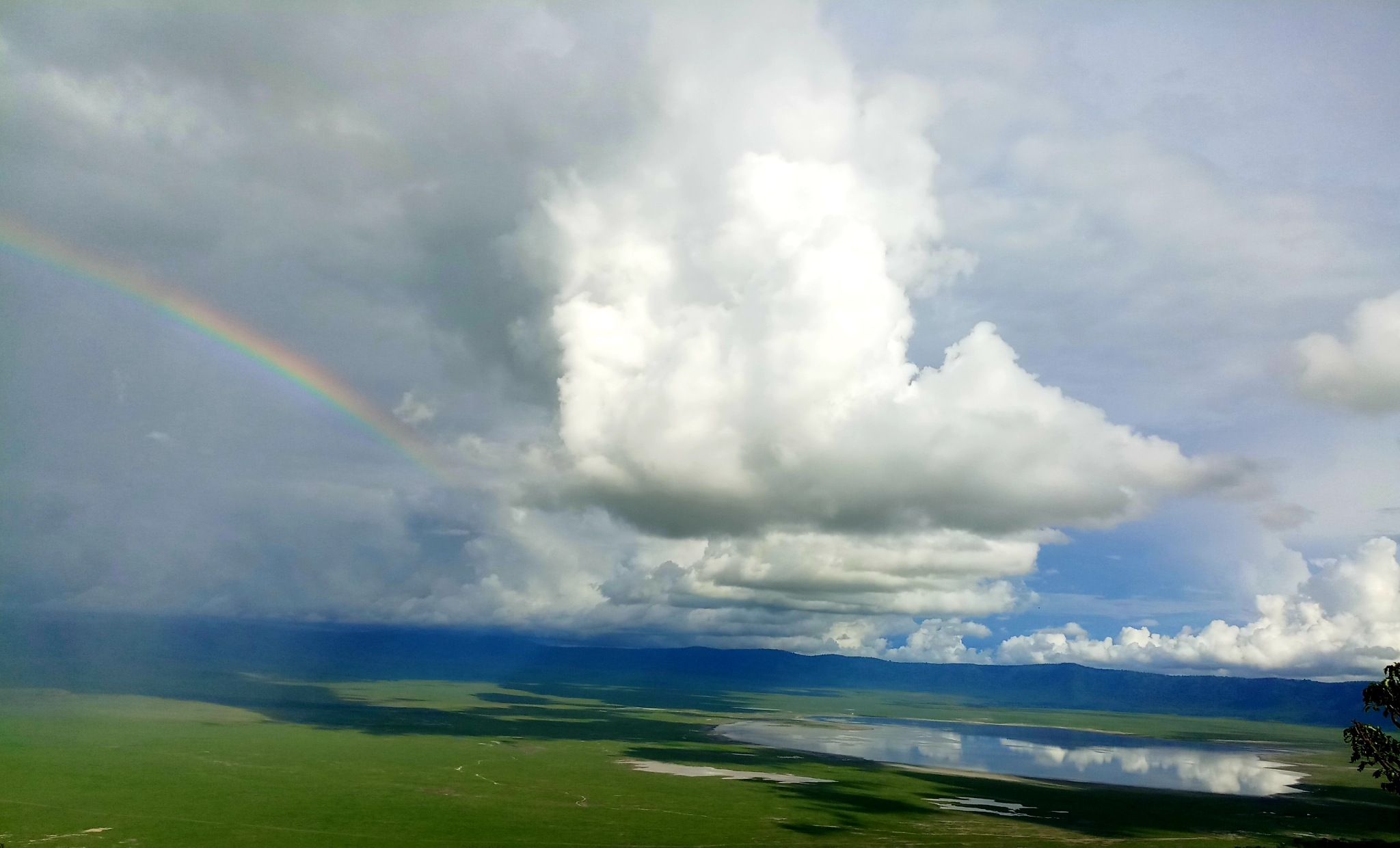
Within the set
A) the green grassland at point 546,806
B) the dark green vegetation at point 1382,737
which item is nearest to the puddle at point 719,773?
the green grassland at point 546,806

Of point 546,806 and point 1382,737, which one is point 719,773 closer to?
point 546,806

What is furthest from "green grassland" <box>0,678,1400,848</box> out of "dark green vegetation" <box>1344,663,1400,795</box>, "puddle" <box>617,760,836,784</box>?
"dark green vegetation" <box>1344,663,1400,795</box>

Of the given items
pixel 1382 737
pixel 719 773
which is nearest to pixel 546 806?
pixel 719 773

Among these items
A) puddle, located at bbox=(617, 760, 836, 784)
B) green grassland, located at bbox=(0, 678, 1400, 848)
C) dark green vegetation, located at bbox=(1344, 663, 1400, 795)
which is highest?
dark green vegetation, located at bbox=(1344, 663, 1400, 795)

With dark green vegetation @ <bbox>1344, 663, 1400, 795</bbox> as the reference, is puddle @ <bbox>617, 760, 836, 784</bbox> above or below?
below

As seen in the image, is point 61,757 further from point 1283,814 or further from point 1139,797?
point 1283,814

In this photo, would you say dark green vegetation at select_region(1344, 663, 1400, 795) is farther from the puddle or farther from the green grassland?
the puddle

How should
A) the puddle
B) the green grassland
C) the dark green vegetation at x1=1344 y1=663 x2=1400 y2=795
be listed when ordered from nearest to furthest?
the dark green vegetation at x1=1344 y1=663 x2=1400 y2=795 → the green grassland → the puddle

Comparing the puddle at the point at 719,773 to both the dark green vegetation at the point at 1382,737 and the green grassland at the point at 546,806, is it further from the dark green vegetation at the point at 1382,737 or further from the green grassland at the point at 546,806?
the dark green vegetation at the point at 1382,737

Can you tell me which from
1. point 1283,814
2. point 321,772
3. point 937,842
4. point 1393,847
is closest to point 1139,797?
point 1283,814
